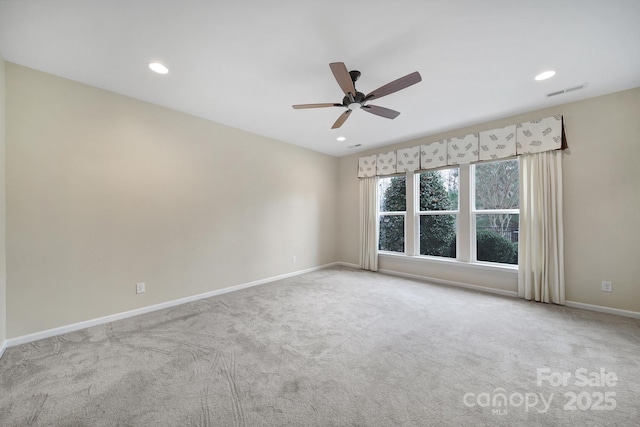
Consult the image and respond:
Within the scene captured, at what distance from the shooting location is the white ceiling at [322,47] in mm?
1700

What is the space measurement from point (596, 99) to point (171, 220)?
18.6ft

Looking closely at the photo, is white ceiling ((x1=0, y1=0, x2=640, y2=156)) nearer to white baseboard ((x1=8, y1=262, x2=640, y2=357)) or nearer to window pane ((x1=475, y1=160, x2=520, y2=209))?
window pane ((x1=475, y1=160, x2=520, y2=209))

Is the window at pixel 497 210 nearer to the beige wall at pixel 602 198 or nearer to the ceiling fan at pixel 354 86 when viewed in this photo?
the beige wall at pixel 602 198

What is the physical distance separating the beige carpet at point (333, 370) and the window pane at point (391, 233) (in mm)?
2056

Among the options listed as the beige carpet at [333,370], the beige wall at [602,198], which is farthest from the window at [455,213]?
the beige carpet at [333,370]

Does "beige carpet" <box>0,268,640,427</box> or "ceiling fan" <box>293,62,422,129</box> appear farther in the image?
"ceiling fan" <box>293,62,422,129</box>

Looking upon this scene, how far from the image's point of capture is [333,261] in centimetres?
584

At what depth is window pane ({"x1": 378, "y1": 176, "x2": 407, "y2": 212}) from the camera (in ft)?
16.4

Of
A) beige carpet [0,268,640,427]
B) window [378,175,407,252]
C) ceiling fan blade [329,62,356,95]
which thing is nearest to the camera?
beige carpet [0,268,640,427]

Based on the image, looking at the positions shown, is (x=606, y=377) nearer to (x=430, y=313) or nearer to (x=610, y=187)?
(x=430, y=313)

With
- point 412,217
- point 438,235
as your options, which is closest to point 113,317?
point 412,217

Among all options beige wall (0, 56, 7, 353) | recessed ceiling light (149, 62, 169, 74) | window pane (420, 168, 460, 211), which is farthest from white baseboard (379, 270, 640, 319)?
beige wall (0, 56, 7, 353)

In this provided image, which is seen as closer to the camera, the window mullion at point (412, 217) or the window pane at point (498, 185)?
the window pane at point (498, 185)

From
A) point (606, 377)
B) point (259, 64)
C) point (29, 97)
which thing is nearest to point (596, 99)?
point (606, 377)
